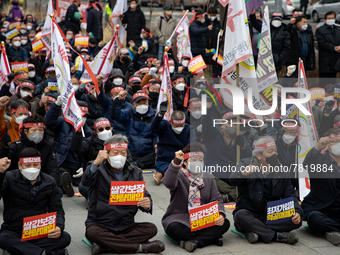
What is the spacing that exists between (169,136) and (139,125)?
4.00 ft

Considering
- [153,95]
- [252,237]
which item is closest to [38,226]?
[252,237]

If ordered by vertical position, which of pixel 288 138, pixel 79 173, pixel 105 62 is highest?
pixel 105 62

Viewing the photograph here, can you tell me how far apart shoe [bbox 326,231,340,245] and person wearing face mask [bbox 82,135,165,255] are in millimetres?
2340

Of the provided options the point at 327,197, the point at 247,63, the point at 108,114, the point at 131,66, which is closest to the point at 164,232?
the point at 327,197

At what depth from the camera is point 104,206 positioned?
580 cm

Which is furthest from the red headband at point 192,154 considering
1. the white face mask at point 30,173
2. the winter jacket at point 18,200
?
the white face mask at point 30,173

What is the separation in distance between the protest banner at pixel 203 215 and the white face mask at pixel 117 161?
104 centimetres

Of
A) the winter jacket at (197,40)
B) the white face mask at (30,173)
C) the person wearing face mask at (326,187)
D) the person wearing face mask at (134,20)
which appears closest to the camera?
the white face mask at (30,173)

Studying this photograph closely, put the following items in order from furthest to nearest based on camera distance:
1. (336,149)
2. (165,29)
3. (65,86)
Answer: (165,29) < (65,86) < (336,149)

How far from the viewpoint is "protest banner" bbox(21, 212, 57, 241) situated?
5336 millimetres

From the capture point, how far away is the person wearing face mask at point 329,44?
41.5 feet

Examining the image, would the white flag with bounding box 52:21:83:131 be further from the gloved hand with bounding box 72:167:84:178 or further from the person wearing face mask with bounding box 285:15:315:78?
the person wearing face mask with bounding box 285:15:315:78

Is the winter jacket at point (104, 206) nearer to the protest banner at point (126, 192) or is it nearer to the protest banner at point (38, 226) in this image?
the protest banner at point (126, 192)

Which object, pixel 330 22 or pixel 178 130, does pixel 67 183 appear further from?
pixel 330 22
